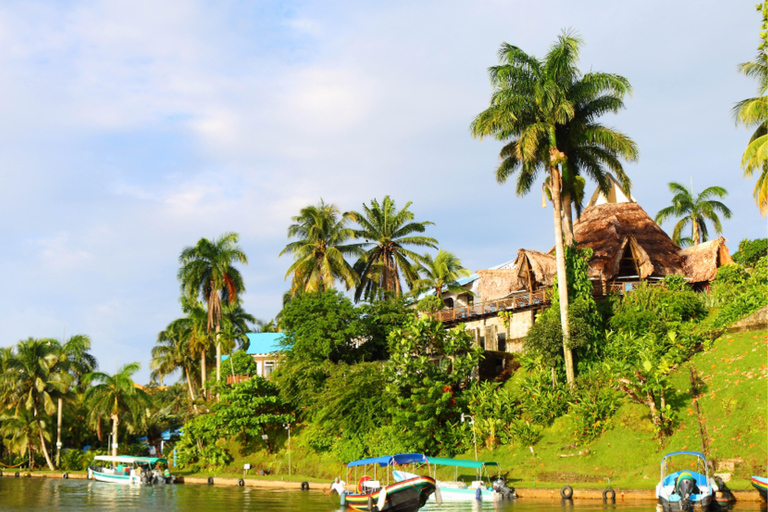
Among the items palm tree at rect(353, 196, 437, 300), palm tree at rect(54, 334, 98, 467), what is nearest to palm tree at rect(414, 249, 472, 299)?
palm tree at rect(353, 196, 437, 300)

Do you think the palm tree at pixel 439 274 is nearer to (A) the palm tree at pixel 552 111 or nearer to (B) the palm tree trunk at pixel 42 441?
(A) the palm tree at pixel 552 111

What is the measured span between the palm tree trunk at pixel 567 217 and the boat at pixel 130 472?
101 feet

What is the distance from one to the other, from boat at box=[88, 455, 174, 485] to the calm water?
2.40m

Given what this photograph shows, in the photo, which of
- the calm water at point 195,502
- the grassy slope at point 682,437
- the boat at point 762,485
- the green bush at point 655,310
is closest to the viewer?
the boat at point 762,485

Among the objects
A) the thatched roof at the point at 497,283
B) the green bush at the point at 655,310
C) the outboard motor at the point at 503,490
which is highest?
the thatched roof at the point at 497,283

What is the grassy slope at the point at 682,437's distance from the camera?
98.5 ft

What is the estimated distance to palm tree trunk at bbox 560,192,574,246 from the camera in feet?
145

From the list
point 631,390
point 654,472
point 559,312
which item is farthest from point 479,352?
point 654,472

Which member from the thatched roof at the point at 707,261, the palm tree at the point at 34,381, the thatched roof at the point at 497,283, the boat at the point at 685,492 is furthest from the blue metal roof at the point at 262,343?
the boat at the point at 685,492

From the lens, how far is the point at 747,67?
35.9 m

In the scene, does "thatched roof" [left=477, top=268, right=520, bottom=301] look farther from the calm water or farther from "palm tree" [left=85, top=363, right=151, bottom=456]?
"palm tree" [left=85, top=363, right=151, bottom=456]

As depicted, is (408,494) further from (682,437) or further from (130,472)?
(130,472)

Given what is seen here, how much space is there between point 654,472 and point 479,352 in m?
13.1

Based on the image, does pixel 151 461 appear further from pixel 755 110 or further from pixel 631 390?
pixel 755 110
